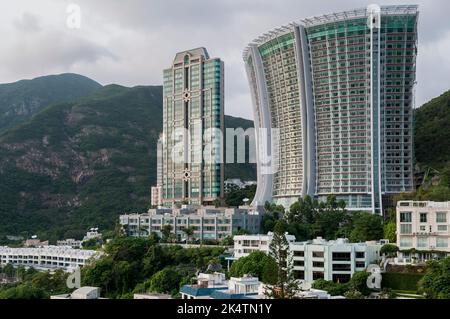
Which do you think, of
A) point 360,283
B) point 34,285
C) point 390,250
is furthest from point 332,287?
point 34,285

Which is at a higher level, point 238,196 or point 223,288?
point 238,196

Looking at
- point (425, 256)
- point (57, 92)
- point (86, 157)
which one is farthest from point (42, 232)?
point (57, 92)

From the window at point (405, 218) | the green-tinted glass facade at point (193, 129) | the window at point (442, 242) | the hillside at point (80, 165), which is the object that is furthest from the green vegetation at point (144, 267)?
the hillside at point (80, 165)

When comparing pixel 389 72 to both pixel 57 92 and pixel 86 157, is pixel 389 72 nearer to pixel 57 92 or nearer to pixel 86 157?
pixel 86 157

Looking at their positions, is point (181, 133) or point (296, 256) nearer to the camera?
point (296, 256)

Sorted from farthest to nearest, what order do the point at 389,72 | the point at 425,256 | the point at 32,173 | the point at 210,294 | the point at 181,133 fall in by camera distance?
the point at 32,173
the point at 181,133
the point at 389,72
the point at 425,256
the point at 210,294

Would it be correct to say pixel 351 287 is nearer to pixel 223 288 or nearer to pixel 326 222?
pixel 223 288

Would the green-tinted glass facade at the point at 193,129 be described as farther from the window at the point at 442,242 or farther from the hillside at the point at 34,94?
the hillside at the point at 34,94

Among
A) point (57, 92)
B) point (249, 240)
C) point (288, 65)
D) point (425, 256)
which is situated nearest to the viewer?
point (425, 256)
